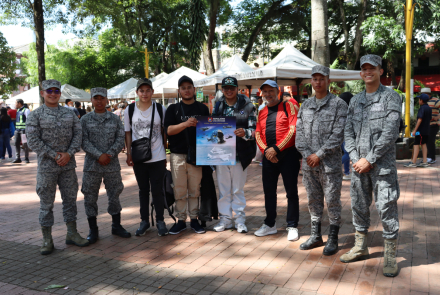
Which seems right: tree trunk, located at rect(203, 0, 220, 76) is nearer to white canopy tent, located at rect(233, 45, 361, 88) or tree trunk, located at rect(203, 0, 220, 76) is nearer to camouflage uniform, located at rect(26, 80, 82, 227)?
white canopy tent, located at rect(233, 45, 361, 88)

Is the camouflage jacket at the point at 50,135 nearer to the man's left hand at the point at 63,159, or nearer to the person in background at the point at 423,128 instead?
the man's left hand at the point at 63,159

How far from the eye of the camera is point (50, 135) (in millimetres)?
4781

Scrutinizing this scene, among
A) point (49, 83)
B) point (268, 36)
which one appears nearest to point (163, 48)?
point (268, 36)

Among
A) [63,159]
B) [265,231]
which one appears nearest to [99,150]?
[63,159]

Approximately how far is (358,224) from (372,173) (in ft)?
2.02

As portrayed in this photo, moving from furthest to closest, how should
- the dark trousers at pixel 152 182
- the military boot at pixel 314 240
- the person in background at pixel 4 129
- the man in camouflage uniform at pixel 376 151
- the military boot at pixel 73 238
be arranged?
1. the person in background at pixel 4 129
2. the dark trousers at pixel 152 182
3. the military boot at pixel 73 238
4. the military boot at pixel 314 240
5. the man in camouflage uniform at pixel 376 151

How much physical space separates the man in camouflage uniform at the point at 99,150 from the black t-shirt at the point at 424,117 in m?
8.02

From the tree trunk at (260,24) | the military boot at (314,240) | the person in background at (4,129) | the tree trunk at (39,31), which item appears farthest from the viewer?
the tree trunk at (260,24)

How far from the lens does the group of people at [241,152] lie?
13.1ft

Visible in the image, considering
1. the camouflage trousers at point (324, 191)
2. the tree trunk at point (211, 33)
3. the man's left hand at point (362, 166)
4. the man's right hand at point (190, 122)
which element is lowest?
the camouflage trousers at point (324, 191)

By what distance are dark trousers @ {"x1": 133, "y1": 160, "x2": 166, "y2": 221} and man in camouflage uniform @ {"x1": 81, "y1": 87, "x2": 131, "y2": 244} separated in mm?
295

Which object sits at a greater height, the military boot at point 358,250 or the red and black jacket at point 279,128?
the red and black jacket at point 279,128

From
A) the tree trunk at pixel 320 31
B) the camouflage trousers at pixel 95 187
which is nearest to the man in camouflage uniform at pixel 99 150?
the camouflage trousers at pixel 95 187

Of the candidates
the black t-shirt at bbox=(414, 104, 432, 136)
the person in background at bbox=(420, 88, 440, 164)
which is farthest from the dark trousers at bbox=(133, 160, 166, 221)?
the person in background at bbox=(420, 88, 440, 164)
